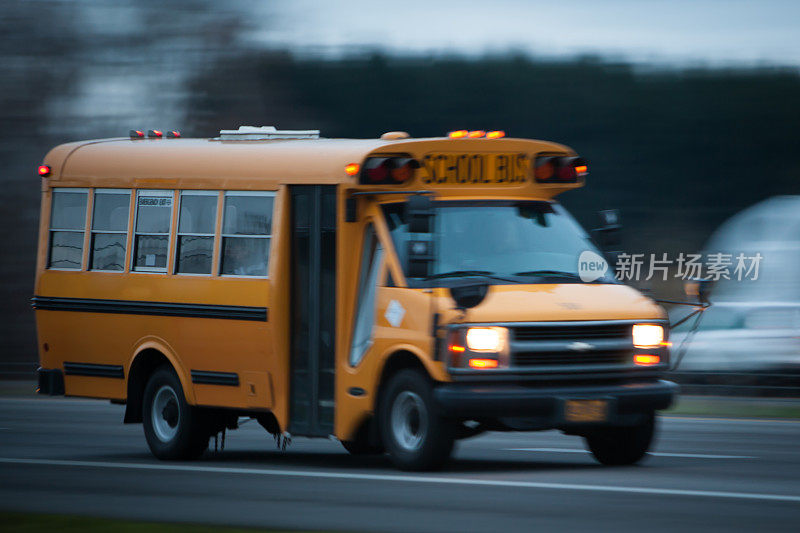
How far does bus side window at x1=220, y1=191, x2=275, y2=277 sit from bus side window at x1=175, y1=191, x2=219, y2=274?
0.18 m

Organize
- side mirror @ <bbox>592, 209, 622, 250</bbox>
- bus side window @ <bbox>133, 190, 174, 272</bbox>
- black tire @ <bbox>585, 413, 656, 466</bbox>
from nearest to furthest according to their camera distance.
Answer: black tire @ <bbox>585, 413, 656, 466</bbox> < side mirror @ <bbox>592, 209, 622, 250</bbox> < bus side window @ <bbox>133, 190, 174, 272</bbox>

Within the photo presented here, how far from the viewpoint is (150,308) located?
14.2 meters

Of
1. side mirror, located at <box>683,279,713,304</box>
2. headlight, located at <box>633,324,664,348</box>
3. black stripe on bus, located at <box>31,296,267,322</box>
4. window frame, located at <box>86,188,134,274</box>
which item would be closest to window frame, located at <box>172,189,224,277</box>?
black stripe on bus, located at <box>31,296,267,322</box>

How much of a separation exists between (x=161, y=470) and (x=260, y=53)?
24891 millimetres

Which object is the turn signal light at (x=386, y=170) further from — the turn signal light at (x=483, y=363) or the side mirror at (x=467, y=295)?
the turn signal light at (x=483, y=363)

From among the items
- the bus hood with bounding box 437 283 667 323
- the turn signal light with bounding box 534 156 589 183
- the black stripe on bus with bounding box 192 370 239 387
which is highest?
the turn signal light with bounding box 534 156 589 183

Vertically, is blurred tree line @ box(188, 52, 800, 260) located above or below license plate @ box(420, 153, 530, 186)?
above

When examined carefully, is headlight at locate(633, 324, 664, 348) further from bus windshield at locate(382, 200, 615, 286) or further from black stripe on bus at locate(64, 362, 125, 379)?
black stripe on bus at locate(64, 362, 125, 379)

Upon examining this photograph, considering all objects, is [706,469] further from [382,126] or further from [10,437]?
[382,126]

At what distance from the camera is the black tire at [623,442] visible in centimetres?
1252

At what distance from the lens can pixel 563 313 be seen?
11.7m

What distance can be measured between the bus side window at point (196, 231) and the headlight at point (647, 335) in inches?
154

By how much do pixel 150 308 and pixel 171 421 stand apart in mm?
1049

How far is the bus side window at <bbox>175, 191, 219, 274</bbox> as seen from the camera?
13.8 meters
